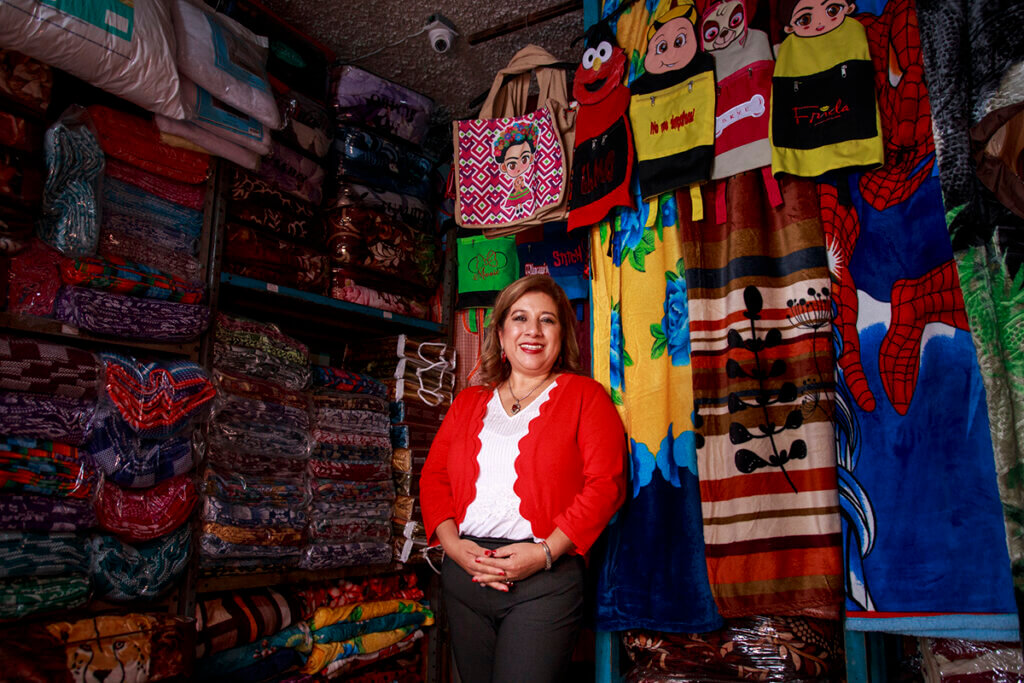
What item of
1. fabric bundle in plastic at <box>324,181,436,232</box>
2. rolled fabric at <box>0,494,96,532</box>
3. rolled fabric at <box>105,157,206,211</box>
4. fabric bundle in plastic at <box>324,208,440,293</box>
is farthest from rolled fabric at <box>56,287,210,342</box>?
fabric bundle in plastic at <box>324,181,436,232</box>

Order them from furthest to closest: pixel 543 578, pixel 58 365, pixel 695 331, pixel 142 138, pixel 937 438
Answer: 1. pixel 142 138
2. pixel 695 331
3. pixel 58 365
4. pixel 543 578
5. pixel 937 438

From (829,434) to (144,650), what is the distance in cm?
205

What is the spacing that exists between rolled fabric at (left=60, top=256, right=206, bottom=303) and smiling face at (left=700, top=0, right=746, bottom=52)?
6.45ft

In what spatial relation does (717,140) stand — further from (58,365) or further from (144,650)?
(144,650)

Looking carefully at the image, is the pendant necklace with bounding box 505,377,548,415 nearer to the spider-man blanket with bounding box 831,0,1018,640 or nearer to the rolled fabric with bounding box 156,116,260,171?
the spider-man blanket with bounding box 831,0,1018,640

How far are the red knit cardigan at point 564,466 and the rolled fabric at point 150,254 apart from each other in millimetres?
1157

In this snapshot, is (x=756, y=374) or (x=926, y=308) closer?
(x=926, y=308)

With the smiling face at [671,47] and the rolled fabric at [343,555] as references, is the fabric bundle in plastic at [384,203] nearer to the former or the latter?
the smiling face at [671,47]

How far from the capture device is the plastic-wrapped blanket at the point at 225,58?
223 centimetres

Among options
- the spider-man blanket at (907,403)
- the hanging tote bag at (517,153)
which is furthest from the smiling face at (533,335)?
the spider-man blanket at (907,403)

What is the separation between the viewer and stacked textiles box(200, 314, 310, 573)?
7.45 feet

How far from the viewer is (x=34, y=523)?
1.75 meters

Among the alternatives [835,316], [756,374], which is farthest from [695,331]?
[835,316]

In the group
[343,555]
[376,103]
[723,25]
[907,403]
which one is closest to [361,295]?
[376,103]
